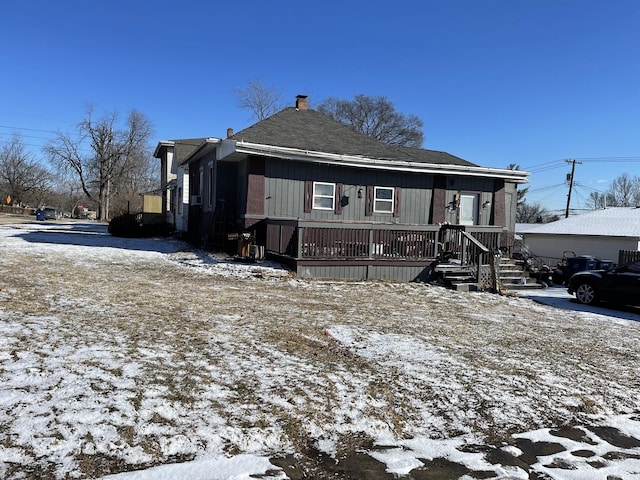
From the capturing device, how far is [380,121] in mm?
58500

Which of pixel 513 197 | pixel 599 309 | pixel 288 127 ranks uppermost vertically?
pixel 288 127

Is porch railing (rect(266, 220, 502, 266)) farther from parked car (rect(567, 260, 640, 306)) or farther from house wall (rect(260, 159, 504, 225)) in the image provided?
parked car (rect(567, 260, 640, 306))

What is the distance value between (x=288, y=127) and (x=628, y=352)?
1328 cm

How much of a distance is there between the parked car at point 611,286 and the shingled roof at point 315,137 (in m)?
7.13

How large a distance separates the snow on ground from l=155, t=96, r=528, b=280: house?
404cm

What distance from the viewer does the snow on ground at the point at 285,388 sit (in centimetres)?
316

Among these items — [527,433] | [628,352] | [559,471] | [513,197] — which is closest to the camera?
[559,471]

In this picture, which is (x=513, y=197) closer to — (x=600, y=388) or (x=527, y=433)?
(x=600, y=388)

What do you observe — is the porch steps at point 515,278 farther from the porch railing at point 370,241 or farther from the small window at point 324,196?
the small window at point 324,196

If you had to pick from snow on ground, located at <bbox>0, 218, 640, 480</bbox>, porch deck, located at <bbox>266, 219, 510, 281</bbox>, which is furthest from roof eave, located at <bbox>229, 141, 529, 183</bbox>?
Answer: snow on ground, located at <bbox>0, 218, 640, 480</bbox>

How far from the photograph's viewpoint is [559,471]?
3246mm

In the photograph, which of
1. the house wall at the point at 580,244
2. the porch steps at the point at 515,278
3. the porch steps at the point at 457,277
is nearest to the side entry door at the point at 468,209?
the porch steps at the point at 515,278

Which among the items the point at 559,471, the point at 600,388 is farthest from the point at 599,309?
the point at 559,471

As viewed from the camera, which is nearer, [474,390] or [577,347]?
[474,390]
